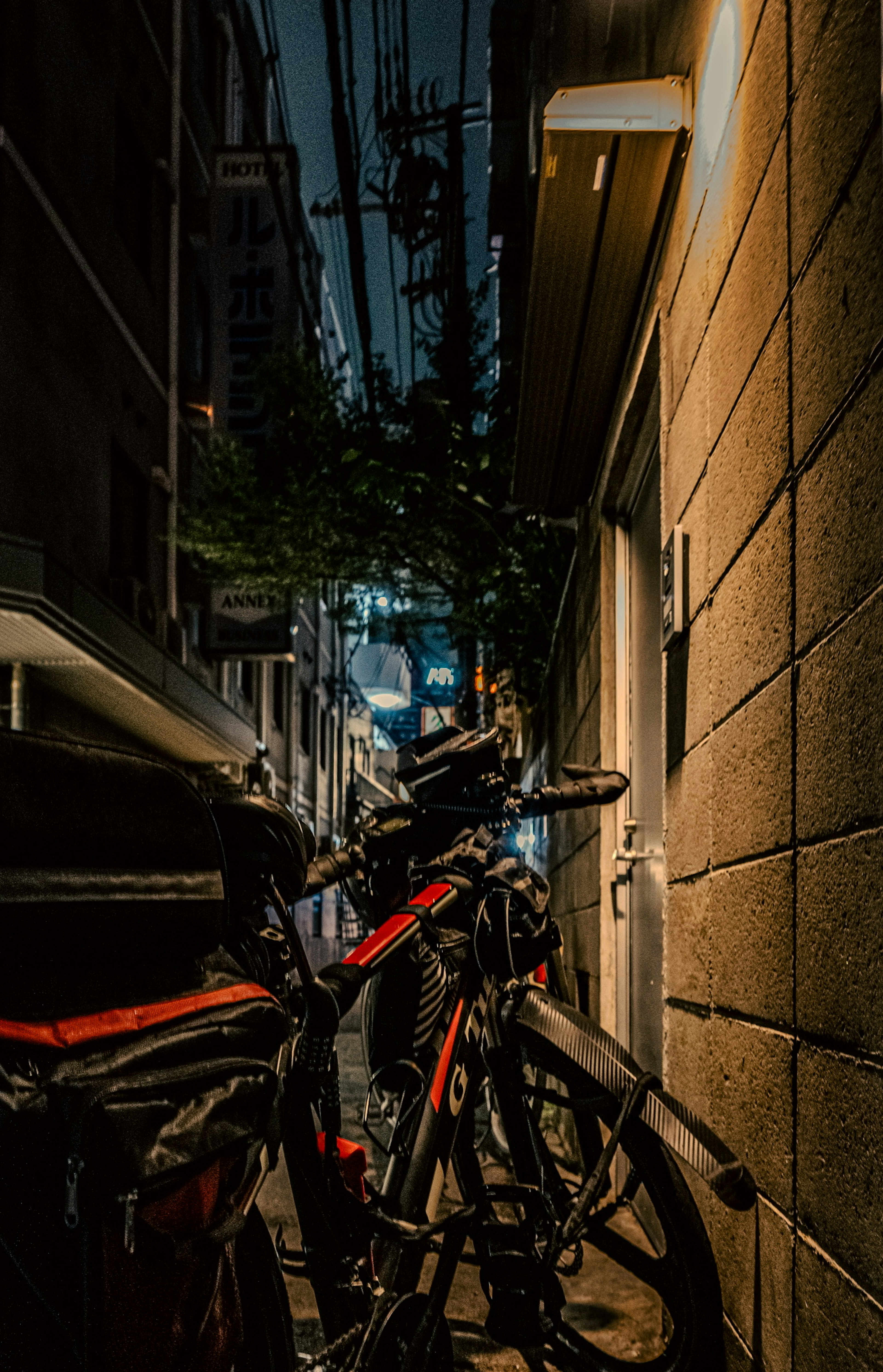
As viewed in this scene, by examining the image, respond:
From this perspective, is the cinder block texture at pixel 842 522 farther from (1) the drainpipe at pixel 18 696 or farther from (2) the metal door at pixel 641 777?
(1) the drainpipe at pixel 18 696

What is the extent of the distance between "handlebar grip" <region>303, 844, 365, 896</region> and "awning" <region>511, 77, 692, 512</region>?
1.96m

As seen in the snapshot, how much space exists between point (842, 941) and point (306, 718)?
25.0 m

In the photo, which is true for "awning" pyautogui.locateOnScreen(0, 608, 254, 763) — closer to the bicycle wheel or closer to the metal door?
the metal door

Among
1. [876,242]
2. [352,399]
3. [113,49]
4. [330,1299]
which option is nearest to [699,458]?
[876,242]

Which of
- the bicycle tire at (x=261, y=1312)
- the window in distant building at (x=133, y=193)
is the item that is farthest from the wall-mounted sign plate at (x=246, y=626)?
the bicycle tire at (x=261, y=1312)

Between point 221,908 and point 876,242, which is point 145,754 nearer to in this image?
point 221,908

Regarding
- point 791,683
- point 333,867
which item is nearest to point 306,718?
point 333,867

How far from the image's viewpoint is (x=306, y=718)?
26016 mm

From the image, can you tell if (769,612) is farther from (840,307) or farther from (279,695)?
(279,695)

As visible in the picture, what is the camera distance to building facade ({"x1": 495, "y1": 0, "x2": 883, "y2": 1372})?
1.29m

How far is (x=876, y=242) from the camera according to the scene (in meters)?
1.24

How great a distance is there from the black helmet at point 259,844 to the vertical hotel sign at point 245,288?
964cm

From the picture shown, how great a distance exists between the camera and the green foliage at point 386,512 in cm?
820

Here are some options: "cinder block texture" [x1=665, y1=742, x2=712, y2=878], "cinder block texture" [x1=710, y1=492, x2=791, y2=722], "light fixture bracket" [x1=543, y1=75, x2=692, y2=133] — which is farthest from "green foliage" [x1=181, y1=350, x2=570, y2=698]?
"cinder block texture" [x1=710, y1=492, x2=791, y2=722]
